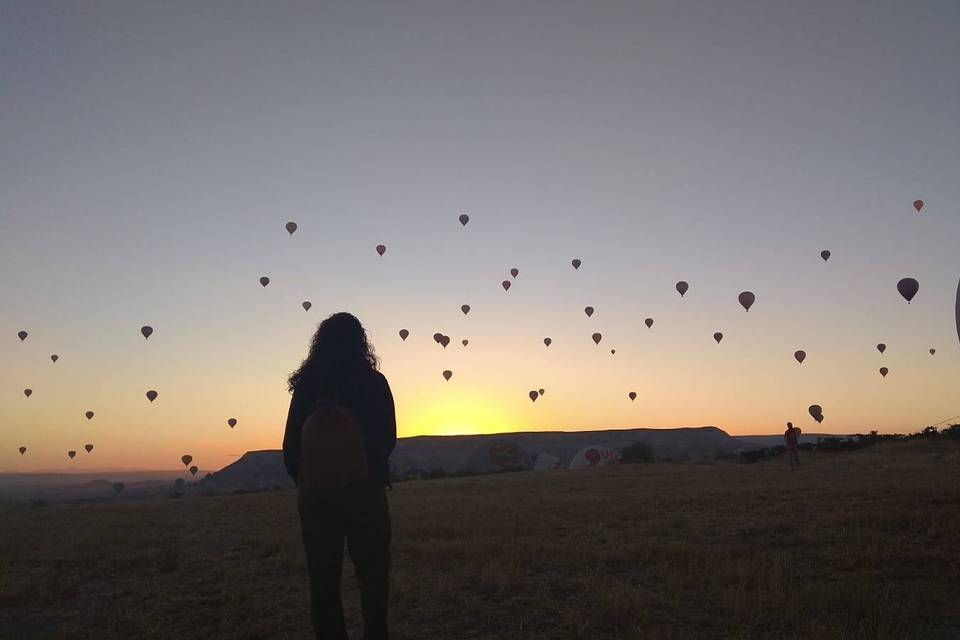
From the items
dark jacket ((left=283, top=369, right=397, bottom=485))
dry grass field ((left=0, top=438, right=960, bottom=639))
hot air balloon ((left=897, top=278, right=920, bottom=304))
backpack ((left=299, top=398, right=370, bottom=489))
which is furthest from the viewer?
hot air balloon ((left=897, top=278, right=920, bottom=304))

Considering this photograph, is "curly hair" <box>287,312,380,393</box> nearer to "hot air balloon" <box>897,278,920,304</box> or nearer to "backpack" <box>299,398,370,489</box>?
"backpack" <box>299,398,370,489</box>

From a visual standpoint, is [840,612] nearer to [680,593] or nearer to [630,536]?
[680,593]

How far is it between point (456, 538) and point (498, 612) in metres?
4.51

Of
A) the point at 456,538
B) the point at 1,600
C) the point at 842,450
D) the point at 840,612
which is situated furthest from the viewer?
the point at 842,450

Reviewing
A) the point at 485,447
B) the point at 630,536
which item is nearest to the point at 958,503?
the point at 630,536

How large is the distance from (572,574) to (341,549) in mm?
3787

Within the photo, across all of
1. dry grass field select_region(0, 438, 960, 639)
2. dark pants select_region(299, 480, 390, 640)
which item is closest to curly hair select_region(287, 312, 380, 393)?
dark pants select_region(299, 480, 390, 640)

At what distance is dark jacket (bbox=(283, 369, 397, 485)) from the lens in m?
5.31

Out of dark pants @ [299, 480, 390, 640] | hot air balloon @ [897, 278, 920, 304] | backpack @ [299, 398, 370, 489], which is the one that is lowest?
dark pants @ [299, 480, 390, 640]

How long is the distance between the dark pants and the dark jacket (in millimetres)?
207

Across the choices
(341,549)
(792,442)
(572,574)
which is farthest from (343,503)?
(792,442)

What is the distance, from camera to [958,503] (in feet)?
38.6

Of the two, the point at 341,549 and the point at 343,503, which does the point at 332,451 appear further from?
the point at 341,549

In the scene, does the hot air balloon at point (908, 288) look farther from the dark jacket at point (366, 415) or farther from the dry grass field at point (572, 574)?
the dark jacket at point (366, 415)
